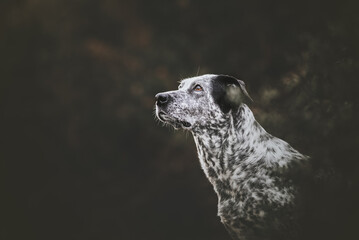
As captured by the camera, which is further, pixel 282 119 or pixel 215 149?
pixel 282 119

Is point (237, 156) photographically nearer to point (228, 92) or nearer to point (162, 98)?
point (228, 92)

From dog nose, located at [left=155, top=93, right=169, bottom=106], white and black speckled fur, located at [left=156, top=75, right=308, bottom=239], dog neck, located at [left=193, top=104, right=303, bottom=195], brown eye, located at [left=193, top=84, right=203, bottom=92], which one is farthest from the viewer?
brown eye, located at [left=193, top=84, right=203, bottom=92]

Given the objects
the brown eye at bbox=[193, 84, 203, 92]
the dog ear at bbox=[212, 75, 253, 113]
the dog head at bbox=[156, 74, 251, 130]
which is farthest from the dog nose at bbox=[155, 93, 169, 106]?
the dog ear at bbox=[212, 75, 253, 113]

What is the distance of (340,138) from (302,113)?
1.41ft

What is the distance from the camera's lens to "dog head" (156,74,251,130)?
3.15 m

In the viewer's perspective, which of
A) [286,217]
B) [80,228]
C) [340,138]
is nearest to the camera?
[286,217]

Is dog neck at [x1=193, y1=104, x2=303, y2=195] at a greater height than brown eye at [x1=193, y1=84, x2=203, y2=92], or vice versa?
brown eye at [x1=193, y1=84, x2=203, y2=92]

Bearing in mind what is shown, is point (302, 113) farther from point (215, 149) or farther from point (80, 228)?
point (80, 228)

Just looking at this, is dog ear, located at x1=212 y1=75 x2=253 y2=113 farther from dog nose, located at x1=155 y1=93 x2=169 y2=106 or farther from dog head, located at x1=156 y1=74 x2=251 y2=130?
dog nose, located at x1=155 y1=93 x2=169 y2=106

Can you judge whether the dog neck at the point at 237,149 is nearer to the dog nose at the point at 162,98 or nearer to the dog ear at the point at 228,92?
the dog ear at the point at 228,92

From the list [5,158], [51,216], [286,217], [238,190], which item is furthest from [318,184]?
[5,158]

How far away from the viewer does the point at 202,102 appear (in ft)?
10.6

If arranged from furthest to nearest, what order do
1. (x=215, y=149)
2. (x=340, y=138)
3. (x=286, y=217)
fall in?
A: (x=340, y=138) → (x=215, y=149) → (x=286, y=217)

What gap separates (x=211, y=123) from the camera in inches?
126
